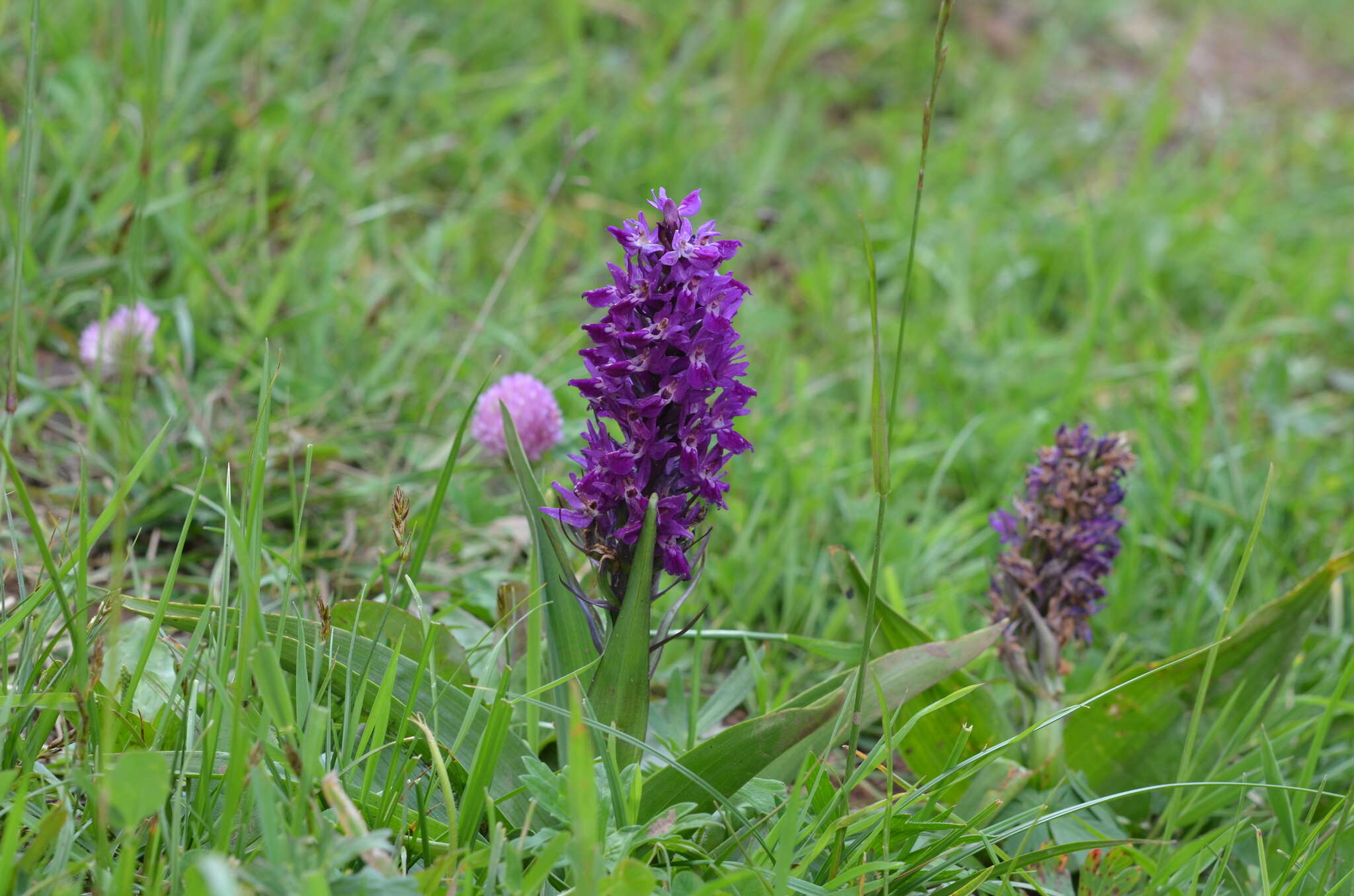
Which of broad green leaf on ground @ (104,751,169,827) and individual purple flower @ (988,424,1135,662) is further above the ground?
individual purple flower @ (988,424,1135,662)

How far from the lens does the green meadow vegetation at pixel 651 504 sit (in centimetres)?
154

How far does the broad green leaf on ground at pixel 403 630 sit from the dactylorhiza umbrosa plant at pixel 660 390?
331 mm

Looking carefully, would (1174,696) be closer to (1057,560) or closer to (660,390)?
(1057,560)

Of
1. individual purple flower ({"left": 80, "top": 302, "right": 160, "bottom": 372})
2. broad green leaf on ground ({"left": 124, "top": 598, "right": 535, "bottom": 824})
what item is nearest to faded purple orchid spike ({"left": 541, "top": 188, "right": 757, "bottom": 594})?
broad green leaf on ground ({"left": 124, "top": 598, "right": 535, "bottom": 824})

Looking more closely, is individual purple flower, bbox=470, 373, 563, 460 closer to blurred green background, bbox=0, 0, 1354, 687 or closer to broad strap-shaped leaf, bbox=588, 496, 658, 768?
blurred green background, bbox=0, 0, 1354, 687

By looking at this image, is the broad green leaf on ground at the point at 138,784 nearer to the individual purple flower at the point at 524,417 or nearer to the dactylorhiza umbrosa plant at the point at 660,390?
the dactylorhiza umbrosa plant at the point at 660,390

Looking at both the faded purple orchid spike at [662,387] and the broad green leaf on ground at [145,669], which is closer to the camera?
the faded purple orchid spike at [662,387]

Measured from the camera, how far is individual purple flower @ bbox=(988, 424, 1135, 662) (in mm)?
2139

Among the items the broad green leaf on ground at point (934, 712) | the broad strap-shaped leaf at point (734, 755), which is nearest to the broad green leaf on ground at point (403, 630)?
the broad strap-shaped leaf at point (734, 755)

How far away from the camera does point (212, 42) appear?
400cm

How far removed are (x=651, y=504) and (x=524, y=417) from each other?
837 mm

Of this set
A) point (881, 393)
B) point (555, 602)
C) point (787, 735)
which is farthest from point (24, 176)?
point (787, 735)

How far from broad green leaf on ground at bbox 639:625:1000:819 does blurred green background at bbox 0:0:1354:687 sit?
73cm

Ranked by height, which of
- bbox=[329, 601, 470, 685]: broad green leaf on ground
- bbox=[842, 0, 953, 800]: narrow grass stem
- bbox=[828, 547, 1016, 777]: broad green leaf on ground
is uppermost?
bbox=[842, 0, 953, 800]: narrow grass stem
